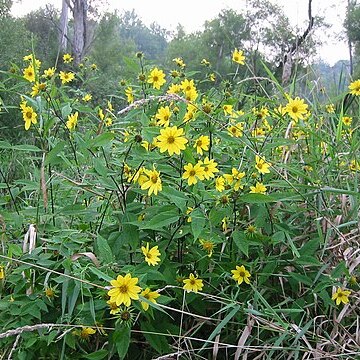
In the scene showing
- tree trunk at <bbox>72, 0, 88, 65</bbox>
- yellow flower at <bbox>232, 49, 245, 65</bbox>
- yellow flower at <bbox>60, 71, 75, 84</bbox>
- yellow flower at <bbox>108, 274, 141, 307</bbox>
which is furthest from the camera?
tree trunk at <bbox>72, 0, 88, 65</bbox>

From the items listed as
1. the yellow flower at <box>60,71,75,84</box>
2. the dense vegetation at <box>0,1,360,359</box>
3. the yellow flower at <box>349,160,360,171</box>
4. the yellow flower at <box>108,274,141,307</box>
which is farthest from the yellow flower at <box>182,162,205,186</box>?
the yellow flower at <box>60,71,75,84</box>

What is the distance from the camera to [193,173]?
3.44 feet

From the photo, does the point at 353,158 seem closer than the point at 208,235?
No

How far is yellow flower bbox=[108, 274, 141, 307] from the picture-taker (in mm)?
899

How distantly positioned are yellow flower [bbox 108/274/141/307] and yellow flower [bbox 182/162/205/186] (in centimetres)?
23

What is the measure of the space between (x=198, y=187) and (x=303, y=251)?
27 cm

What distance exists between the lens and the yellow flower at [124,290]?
899mm

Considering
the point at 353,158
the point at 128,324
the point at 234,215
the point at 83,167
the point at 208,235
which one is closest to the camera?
the point at 128,324

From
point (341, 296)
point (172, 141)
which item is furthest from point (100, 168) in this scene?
point (341, 296)

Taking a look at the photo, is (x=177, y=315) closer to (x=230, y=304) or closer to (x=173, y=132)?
(x=230, y=304)

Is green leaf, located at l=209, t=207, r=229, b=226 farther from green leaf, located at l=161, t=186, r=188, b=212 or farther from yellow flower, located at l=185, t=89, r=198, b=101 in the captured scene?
yellow flower, located at l=185, t=89, r=198, b=101

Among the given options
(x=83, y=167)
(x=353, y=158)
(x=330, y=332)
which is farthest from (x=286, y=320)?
(x=83, y=167)

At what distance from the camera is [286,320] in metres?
1.11

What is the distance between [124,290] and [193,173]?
268mm
